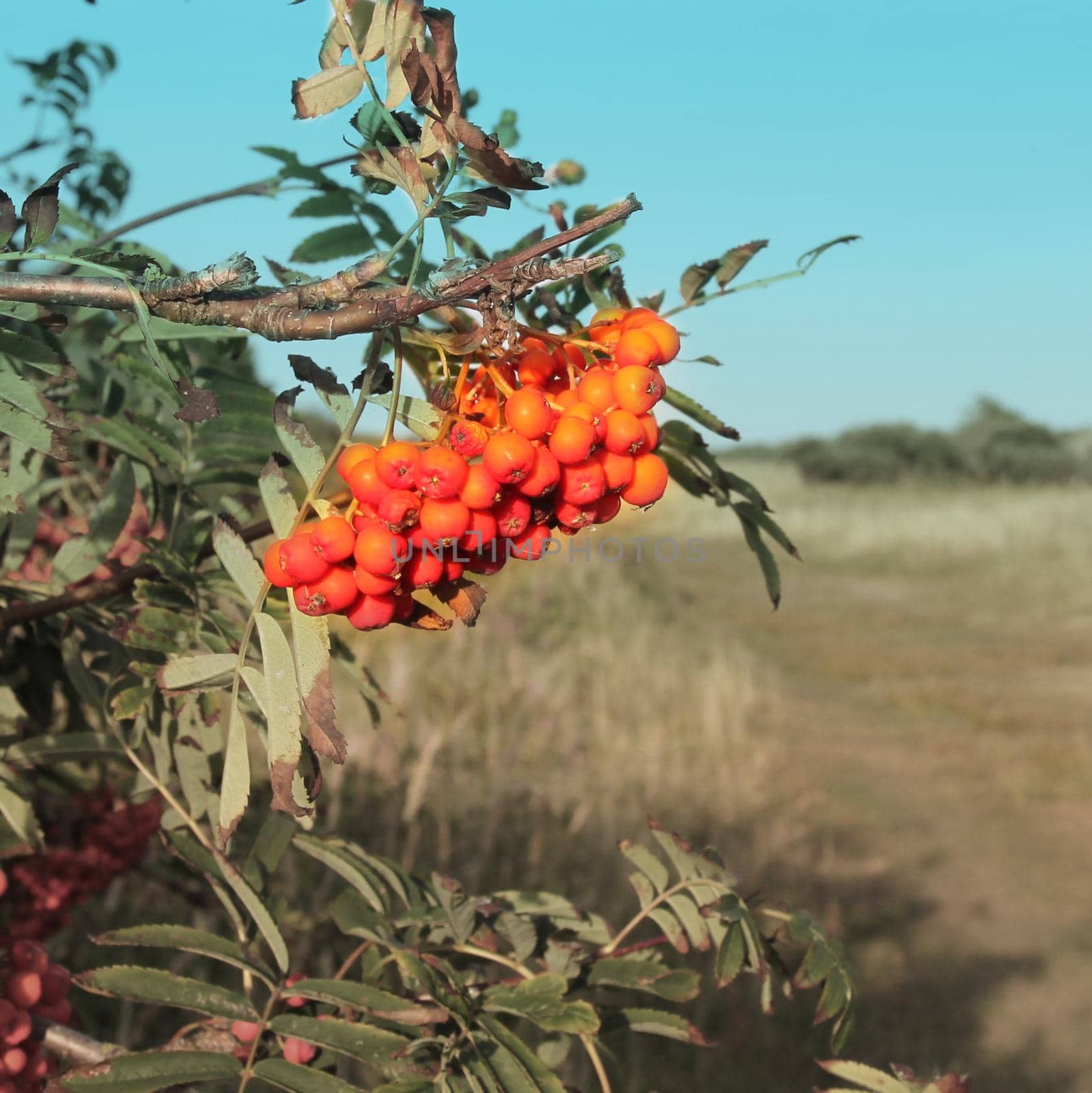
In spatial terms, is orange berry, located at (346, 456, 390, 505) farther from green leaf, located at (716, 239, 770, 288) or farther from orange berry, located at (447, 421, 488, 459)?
green leaf, located at (716, 239, 770, 288)

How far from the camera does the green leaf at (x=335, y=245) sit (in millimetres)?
1392

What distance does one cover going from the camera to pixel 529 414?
2.56 feet

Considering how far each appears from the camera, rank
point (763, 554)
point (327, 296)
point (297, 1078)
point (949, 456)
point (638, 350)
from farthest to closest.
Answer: point (949, 456)
point (763, 554)
point (297, 1078)
point (638, 350)
point (327, 296)

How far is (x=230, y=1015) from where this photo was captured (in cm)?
100

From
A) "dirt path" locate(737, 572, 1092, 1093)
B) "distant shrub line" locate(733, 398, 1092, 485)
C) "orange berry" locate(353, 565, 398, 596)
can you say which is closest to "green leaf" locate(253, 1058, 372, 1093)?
"orange berry" locate(353, 565, 398, 596)

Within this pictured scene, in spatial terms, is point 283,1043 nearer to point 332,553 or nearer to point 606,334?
point 332,553

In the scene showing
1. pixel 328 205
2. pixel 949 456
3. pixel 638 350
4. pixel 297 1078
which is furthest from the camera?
pixel 949 456

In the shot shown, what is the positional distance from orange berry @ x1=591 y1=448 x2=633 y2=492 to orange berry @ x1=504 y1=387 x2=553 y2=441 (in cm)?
5

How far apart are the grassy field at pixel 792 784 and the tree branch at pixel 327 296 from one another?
0.75m

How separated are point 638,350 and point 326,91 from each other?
11.7 inches

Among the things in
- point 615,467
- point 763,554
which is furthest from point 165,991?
point 763,554

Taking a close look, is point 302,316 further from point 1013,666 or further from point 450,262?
point 1013,666

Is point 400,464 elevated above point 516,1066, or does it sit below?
above

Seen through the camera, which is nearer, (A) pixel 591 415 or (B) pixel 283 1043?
(A) pixel 591 415
